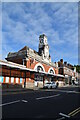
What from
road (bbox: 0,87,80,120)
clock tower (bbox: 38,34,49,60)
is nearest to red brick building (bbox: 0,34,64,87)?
clock tower (bbox: 38,34,49,60)

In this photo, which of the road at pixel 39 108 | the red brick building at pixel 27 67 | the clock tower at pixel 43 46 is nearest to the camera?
the road at pixel 39 108

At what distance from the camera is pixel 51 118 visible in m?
6.04

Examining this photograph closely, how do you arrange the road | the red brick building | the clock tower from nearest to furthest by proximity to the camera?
the road, the red brick building, the clock tower

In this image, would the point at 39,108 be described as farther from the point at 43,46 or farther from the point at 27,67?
the point at 43,46

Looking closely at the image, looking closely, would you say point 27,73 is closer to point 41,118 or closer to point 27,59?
point 27,59

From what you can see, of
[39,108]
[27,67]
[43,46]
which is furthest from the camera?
[43,46]

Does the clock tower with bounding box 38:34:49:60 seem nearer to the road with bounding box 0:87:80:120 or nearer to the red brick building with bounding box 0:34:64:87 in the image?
the red brick building with bounding box 0:34:64:87

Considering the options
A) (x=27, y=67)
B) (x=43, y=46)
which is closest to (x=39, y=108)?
(x=27, y=67)

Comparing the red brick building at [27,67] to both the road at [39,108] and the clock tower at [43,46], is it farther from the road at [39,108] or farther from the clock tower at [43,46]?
the road at [39,108]

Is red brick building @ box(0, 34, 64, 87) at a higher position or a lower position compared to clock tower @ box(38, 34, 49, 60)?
lower

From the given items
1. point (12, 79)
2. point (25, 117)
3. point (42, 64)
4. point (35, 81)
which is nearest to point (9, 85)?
point (12, 79)

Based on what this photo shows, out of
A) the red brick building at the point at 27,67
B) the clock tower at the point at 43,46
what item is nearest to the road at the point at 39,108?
the red brick building at the point at 27,67

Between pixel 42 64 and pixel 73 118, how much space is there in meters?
34.8

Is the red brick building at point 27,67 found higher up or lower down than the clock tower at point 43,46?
lower down
